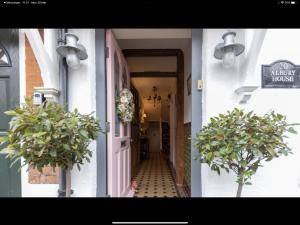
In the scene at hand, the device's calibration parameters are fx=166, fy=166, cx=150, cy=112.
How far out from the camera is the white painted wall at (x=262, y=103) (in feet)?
4.99

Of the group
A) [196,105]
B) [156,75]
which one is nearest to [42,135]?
[196,105]

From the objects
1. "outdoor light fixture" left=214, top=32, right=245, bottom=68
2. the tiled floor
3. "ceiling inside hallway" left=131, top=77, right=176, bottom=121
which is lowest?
the tiled floor

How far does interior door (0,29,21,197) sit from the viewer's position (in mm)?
1578

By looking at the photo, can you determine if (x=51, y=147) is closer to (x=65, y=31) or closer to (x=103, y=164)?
(x=103, y=164)

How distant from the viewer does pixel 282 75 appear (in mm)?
1549

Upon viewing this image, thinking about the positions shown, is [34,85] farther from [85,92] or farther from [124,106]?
[124,106]

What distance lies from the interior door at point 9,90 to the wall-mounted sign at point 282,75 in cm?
236

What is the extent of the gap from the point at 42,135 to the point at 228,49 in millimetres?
1481

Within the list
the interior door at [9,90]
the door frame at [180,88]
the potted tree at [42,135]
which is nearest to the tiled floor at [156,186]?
the door frame at [180,88]

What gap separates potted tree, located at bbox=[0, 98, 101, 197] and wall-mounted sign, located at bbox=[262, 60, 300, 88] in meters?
1.68

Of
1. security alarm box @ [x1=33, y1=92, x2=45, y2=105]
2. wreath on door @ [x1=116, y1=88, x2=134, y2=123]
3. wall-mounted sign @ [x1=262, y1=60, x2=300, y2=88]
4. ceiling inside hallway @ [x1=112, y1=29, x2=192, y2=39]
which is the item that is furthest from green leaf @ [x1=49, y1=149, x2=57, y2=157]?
wall-mounted sign @ [x1=262, y1=60, x2=300, y2=88]

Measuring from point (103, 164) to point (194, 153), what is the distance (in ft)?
2.87

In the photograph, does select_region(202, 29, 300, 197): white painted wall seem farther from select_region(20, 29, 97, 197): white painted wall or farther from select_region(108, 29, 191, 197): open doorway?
select_region(20, 29, 97, 197): white painted wall
